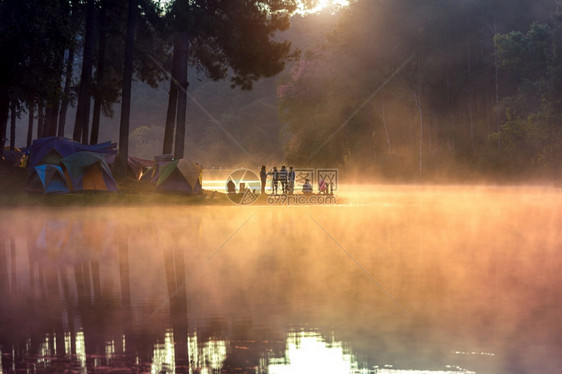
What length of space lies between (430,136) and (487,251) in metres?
52.3

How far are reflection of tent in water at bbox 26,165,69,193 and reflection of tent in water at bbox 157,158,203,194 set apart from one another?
4.50 meters

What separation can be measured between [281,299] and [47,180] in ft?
87.9

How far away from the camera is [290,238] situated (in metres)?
19.0

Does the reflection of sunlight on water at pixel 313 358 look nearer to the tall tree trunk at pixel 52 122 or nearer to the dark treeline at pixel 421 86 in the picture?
the tall tree trunk at pixel 52 122

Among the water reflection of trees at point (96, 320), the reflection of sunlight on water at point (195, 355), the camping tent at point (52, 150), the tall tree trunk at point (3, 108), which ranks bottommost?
the reflection of sunlight on water at point (195, 355)

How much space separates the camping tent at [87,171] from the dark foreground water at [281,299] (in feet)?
45.2

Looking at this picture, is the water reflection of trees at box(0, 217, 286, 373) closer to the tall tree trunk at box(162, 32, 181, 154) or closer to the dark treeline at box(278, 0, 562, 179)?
the tall tree trunk at box(162, 32, 181, 154)

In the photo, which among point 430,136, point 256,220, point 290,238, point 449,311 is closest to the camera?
point 449,311

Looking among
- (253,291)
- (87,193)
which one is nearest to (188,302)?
(253,291)

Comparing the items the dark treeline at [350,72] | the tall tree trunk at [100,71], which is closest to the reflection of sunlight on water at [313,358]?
the dark treeline at [350,72]

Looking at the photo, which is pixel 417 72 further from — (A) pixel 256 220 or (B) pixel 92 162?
(A) pixel 256 220

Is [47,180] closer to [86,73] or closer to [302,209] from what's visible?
[86,73]

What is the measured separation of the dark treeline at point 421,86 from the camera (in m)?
62.2

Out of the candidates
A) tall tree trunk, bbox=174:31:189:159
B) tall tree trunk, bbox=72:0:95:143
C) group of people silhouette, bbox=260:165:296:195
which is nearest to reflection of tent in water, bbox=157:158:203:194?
group of people silhouette, bbox=260:165:296:195
